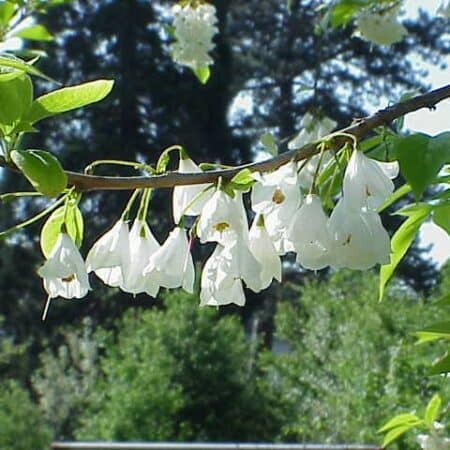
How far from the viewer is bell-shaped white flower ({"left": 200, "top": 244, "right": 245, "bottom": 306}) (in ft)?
3.35

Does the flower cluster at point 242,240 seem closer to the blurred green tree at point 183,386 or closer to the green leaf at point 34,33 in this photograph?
the green leaf at point 34,33

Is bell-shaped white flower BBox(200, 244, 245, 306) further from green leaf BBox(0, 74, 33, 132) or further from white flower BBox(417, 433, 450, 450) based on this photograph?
white flower BBox(417, 433, 450, 450)

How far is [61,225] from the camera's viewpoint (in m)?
1.05

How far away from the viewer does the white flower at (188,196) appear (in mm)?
1030

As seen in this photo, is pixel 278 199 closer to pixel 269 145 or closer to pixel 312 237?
pixel 312 237

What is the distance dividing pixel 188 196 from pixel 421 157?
0.80 feet

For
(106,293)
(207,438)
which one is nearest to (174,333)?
(207,438)

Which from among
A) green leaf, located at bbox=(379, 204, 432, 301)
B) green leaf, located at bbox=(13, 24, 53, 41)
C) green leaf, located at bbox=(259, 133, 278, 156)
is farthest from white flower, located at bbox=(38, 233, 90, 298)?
green leaf, located at bbox=(13, 24, 53, 41)

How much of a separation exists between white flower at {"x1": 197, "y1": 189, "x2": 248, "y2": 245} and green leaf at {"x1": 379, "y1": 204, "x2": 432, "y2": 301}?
291 millimetres

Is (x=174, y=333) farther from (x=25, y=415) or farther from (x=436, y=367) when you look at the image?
(x=436, y=367)

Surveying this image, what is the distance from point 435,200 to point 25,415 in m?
7.33

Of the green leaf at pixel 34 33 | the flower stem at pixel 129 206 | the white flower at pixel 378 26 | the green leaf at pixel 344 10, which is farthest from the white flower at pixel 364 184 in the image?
the white flower at pixel 378 26

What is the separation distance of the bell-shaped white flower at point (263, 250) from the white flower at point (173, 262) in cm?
7

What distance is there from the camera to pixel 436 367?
1.24 meters
